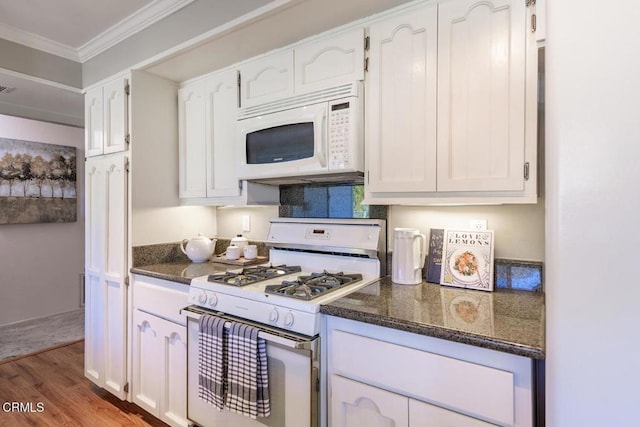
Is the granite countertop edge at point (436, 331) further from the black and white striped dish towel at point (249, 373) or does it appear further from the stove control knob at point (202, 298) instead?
the stove control knob at point (202, 298)

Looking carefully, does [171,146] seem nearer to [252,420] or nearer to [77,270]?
[252,420]

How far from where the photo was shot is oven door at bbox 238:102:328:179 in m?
1.65

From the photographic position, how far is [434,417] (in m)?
1.08

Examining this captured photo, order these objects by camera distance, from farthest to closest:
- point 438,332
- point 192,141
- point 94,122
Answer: point 94,122 → point 192,141 → point 438,332

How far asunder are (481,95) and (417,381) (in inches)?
41.7

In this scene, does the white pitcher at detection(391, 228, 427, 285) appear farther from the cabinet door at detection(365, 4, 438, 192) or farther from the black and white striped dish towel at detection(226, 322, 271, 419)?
the black and white striped dish towel at detection(226, 322, 271, 419)

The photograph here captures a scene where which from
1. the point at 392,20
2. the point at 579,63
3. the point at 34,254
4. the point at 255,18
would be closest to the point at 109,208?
the point at 255,18

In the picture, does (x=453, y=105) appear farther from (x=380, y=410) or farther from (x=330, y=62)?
(x=380, y=410)

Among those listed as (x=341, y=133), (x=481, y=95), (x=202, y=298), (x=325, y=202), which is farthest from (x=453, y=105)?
(x=202, y=298)

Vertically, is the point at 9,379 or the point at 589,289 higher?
the point at 589,289

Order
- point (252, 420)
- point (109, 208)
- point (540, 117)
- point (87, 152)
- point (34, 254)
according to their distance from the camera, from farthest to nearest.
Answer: point (34, 254) → point (87, 152) → point (109, 208) → point (252, 420) → point (540, 117)

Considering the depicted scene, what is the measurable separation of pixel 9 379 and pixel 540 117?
3.75 metres

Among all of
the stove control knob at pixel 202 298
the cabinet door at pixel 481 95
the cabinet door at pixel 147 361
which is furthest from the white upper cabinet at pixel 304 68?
the cabinet door at pixel 147 361

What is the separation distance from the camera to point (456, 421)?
1.05 m
